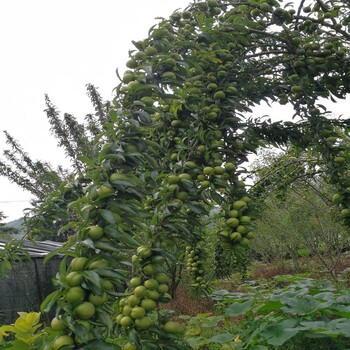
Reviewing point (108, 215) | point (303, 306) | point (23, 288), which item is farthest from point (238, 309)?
point (23, 288)

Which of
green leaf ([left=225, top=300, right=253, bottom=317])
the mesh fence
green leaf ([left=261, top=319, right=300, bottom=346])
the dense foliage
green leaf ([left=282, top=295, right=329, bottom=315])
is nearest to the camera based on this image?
the dense foliage

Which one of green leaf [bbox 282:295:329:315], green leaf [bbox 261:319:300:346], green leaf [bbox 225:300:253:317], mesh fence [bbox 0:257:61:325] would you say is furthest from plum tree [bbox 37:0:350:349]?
mesh fence [bbox 0:257:61:325]

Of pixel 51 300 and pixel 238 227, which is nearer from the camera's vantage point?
pixel 51 300

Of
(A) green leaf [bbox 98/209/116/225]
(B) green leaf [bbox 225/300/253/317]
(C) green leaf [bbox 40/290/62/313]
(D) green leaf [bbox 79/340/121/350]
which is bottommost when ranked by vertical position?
(B) green leaf [bbox 225/300/253/317]

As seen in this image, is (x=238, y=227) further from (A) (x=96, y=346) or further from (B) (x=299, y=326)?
(B) (x=299, y=326)

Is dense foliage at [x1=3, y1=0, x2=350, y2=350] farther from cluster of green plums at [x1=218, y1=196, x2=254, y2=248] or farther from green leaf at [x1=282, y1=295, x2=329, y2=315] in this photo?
green leaf at [x1=282, y1=295, x2=329, y2=315]

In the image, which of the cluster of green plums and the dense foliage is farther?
the cluster of green plums

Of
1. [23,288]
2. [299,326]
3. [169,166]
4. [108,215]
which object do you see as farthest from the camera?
[23,288]

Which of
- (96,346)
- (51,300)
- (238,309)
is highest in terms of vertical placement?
(51,300)

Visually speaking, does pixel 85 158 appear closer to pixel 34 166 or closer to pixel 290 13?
pixel 290 13

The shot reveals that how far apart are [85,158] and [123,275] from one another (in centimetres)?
40

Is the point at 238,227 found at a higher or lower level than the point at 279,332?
higher

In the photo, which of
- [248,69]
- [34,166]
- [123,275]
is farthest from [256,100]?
[34,166]

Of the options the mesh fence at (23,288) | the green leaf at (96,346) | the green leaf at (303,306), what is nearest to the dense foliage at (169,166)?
the green leaf at (96,346)
